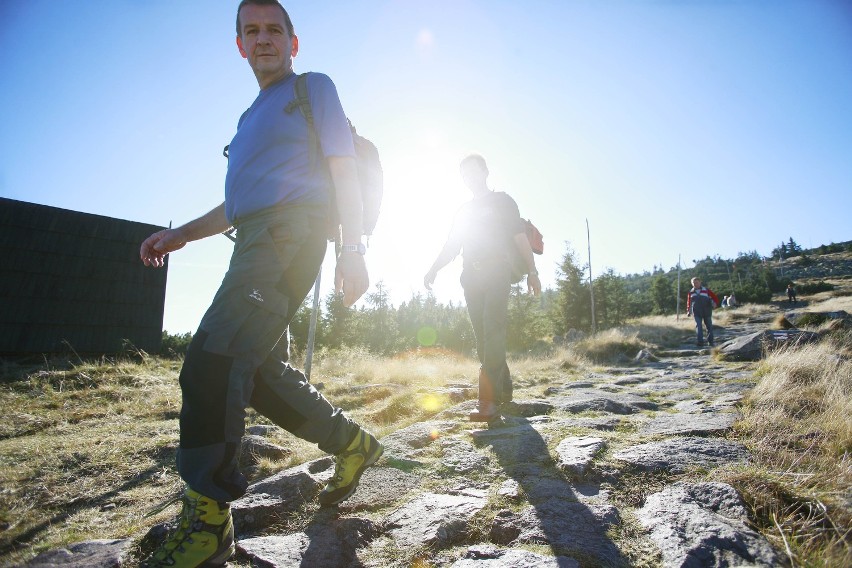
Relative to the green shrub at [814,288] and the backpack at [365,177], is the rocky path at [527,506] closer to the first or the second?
the backpack at [365,177]

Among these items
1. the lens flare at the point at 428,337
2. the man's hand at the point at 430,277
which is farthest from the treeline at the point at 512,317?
the man's hand at the point at 430,277

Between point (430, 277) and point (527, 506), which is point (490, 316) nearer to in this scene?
point (430, 277)

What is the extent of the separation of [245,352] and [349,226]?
63cm

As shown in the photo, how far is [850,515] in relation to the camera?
117 centimetres

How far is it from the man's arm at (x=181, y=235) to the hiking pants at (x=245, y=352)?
61 centimetres

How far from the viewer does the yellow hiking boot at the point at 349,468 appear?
1784mm

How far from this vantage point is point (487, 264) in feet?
11.3

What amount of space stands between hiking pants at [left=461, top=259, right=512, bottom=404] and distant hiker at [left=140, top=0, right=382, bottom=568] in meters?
1.47

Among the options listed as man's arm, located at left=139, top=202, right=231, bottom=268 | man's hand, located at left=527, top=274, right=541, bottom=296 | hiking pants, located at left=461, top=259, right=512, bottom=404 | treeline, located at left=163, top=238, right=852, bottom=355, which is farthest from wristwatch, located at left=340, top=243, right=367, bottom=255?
treeline, located at left=163, top=238, right=852, bottom=355

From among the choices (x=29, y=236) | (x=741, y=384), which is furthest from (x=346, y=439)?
(x=29, y=236)

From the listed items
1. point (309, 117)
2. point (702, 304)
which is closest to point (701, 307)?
point (702, 304)

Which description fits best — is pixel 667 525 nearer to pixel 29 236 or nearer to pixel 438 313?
pixel 29 236

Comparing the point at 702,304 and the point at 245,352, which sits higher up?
the point at 245,352

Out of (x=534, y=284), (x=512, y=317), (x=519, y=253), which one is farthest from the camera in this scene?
(x=512, y=317)
